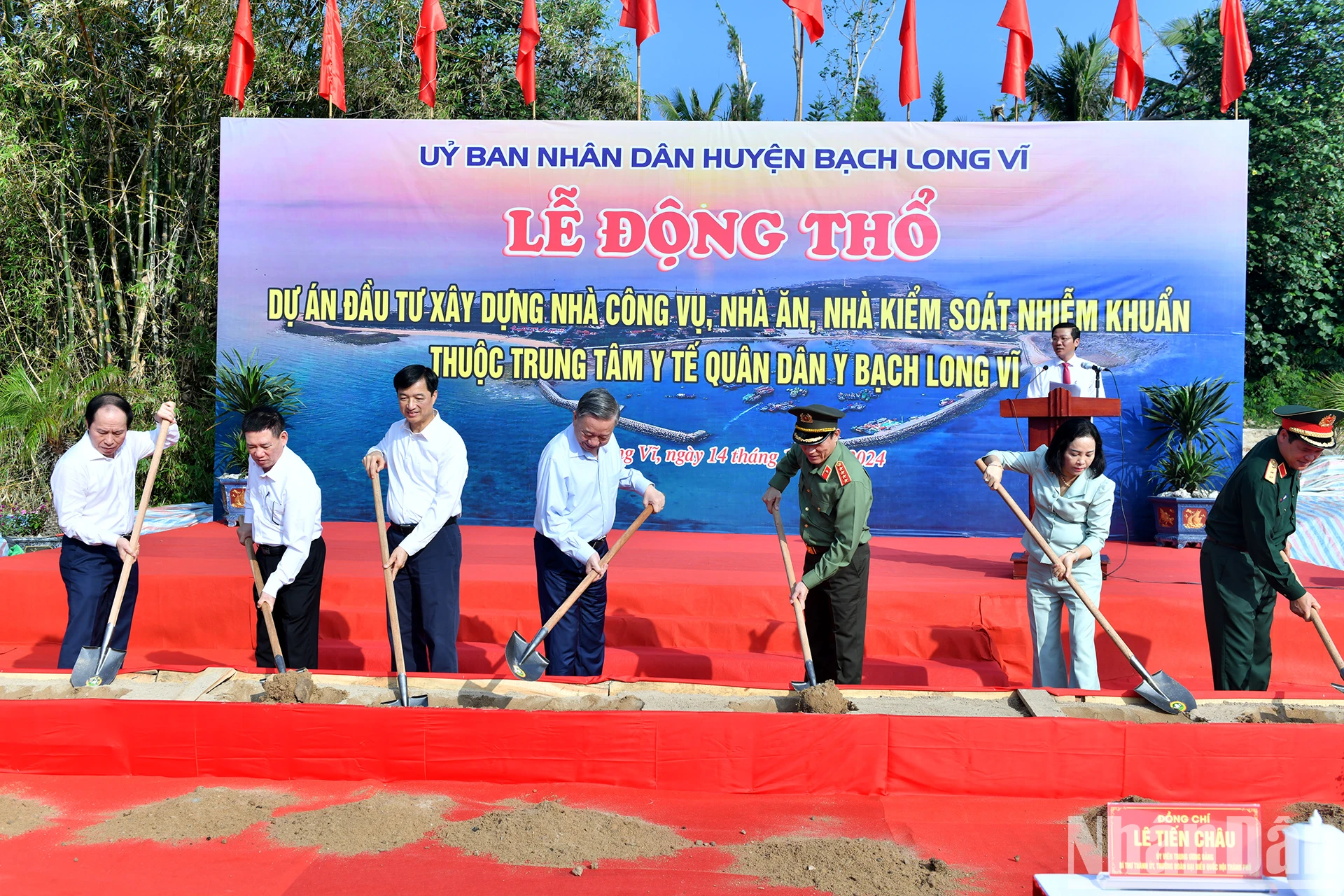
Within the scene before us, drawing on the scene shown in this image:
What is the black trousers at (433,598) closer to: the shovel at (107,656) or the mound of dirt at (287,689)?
the mound of dirt at (287,689)

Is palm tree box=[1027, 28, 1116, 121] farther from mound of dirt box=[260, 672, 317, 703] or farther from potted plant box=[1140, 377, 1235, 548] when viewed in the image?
mound of dirt box=[260, 672, 317, 703]

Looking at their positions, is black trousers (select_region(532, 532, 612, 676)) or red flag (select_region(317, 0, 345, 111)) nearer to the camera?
black trousers (select_region(532, 532, 612, 676))

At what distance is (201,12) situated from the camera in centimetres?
854

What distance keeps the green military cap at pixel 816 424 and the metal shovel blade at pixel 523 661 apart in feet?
4.29

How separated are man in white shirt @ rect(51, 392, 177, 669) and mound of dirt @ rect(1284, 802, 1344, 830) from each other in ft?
13.9

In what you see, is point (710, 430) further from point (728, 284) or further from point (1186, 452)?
point (1186, 452)

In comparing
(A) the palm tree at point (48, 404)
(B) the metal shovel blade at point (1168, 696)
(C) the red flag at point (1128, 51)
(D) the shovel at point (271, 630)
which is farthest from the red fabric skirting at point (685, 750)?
(C) the red flag at point (1128, 51)

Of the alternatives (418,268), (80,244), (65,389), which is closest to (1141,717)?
(418,268)

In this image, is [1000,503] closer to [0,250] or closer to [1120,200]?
[1120,200]

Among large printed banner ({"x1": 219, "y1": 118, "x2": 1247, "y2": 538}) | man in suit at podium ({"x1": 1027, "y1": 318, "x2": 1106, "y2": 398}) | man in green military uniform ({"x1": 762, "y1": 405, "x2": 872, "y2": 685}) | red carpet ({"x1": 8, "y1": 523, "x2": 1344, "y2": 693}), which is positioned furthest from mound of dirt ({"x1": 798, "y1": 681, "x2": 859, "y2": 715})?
large printed banner ({"x1": 219, "y1": 118, "x2": 1247, "y2": 538})

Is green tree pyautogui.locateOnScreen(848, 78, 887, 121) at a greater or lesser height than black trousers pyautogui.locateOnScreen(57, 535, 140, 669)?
greater

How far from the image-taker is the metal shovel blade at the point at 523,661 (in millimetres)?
3801

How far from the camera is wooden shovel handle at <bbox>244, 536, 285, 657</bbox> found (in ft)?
12.3

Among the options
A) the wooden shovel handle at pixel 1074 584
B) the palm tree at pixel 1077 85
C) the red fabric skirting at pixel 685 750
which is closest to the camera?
the red fabric skirting at pixel 685 750
